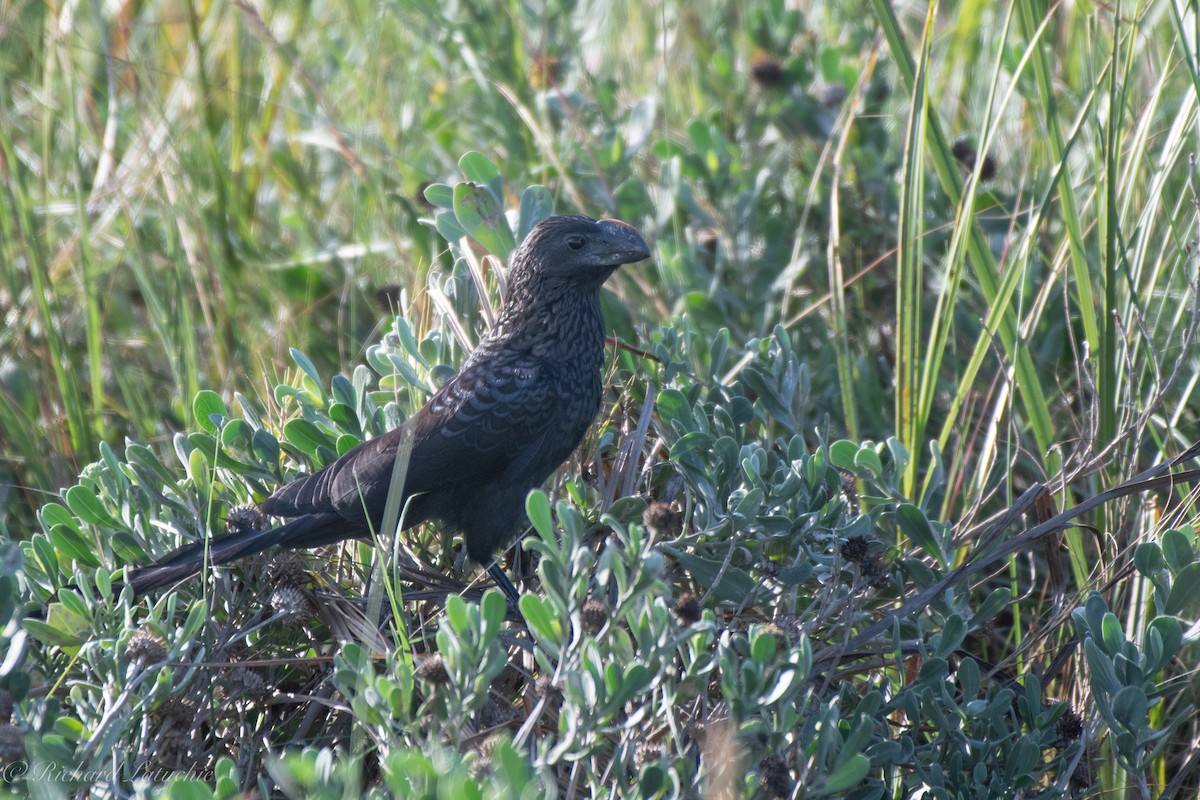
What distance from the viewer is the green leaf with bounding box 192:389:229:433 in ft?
8.40

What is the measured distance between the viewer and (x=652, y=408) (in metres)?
2.66

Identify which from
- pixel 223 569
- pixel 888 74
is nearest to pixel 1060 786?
pixel 223 569

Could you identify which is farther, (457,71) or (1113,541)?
(457,71)

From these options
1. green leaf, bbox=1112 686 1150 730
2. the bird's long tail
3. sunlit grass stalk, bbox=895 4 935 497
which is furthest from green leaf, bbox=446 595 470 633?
sunlit grass stalk, bbox=895 4 935 497

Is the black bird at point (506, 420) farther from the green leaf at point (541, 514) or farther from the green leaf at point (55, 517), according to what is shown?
the green leaf at point (541, 514)

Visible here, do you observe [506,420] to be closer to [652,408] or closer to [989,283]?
[652,408]

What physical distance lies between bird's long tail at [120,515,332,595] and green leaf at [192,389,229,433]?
278mm

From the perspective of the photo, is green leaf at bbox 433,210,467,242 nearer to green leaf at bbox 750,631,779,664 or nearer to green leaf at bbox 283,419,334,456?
green leaf at bbox 283,419,334,456

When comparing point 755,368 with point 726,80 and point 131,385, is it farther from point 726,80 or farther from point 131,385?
point 131,385

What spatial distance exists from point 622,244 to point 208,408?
1.03m

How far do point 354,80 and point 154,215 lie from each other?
0.95m

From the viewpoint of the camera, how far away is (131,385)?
12.2 ft

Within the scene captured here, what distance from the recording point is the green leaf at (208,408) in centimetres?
256

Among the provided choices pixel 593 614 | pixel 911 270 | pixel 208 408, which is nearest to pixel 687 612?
pixel 593 614
